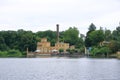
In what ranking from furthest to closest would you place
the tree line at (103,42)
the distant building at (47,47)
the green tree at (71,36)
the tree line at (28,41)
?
the green tree at (71,36) < the distant building at (47,47) < the tree line at (28,41) < the tree line at (103,42)

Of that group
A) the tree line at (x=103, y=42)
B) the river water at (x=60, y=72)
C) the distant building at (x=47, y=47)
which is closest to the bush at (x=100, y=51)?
the tree line at (x=103, y=42)

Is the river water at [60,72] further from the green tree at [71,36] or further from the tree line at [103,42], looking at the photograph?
the green tree at [71,36]

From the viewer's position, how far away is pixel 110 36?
15962 cm

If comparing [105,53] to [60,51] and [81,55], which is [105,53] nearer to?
[81,55]

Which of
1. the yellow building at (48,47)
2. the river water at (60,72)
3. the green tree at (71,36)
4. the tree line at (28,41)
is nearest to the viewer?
the river water at (60,72)

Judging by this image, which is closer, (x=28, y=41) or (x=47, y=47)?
(x=28, y=41)

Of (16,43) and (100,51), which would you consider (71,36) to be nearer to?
(16,43)

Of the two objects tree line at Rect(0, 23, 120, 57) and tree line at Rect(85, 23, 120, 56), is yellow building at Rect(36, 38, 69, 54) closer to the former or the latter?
tree line at Rect(0, 23, 120, 57)

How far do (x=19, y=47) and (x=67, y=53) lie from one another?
55.8 ft

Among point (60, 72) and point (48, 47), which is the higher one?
point (48, 47)

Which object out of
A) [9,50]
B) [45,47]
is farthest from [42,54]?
[9,50]

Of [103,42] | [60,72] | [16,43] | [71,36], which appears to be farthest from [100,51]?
[60,72]

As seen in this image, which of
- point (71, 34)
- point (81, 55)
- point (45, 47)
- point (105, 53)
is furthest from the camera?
point (71, 34)

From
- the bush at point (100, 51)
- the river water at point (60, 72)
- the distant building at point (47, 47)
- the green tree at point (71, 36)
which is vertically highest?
the green tree at point (71, 36)
